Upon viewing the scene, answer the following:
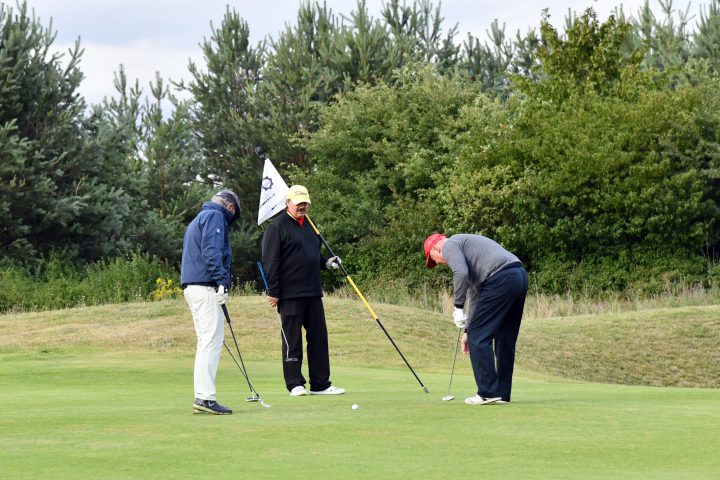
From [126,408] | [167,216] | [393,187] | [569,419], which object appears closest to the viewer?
[569,419]

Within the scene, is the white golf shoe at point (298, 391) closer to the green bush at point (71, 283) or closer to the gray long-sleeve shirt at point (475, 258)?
the gray long-sleeve shirt at point (475, 258)

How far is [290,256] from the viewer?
12.9 metres

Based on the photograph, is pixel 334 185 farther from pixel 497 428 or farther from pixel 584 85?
pixel 497 428

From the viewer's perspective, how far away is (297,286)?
42.4 ft

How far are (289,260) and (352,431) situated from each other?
154 inches

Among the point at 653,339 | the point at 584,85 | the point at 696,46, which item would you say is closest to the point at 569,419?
the point at 653,339

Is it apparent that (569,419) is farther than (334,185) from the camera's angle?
No

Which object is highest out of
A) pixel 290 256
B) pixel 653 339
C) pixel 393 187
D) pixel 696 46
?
pixel 696 46

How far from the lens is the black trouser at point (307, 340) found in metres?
13.0

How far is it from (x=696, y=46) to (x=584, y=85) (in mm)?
18864

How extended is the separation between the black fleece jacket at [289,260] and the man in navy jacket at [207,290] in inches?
78.8

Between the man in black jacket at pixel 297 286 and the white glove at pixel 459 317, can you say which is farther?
the man in black jacket at pixel 297 286

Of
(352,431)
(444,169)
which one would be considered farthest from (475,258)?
(444,169)

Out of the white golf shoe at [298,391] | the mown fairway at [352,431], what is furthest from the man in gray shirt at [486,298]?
the white golf shoe at [298,391]
